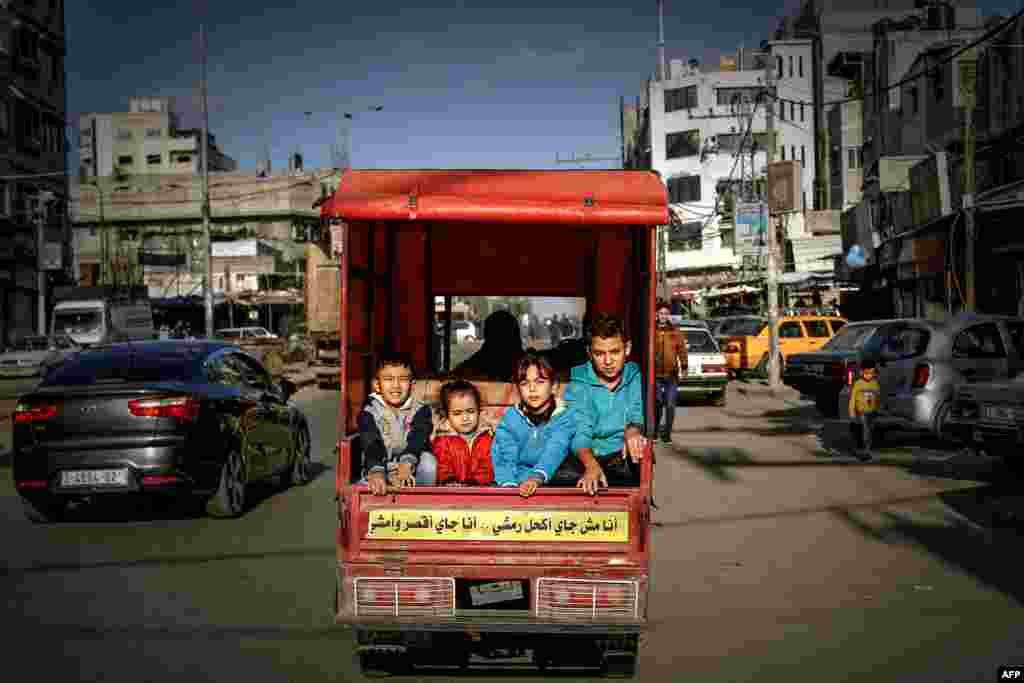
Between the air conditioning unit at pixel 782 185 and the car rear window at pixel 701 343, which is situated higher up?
the air conditioning unit at pixel 782 185

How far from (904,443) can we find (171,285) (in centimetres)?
5898

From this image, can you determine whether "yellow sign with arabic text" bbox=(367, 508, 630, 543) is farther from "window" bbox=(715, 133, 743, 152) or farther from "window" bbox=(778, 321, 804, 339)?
"window" bbox=(715, 133, 743, 152)

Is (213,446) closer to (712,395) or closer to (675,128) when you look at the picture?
(712,395)

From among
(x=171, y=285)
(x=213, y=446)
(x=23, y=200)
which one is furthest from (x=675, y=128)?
(x=213, y=446)

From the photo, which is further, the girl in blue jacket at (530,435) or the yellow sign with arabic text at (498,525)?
the girl in blue jacket at (530,435)

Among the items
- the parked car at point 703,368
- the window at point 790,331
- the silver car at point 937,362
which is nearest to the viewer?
the silver car at point 937,362

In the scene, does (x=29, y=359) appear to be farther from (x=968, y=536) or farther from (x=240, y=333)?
(x=968, y=536)

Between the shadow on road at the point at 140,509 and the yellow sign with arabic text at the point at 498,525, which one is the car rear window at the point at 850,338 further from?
the yellow sign with arabic text at the point at 498,525

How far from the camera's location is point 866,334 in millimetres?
18094

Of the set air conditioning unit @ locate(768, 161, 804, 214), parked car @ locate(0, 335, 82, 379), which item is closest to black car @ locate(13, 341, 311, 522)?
air conditioning unit @ locate(768, 161, 804, 214)

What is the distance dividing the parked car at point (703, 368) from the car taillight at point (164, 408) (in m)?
13.3

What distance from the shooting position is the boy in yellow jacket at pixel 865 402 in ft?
41.3

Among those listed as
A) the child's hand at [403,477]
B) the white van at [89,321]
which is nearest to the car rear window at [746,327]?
the white van at [89,321]

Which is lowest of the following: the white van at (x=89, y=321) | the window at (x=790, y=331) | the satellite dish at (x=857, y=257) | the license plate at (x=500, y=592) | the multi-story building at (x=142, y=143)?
the license plate at (x=500, y=592)
